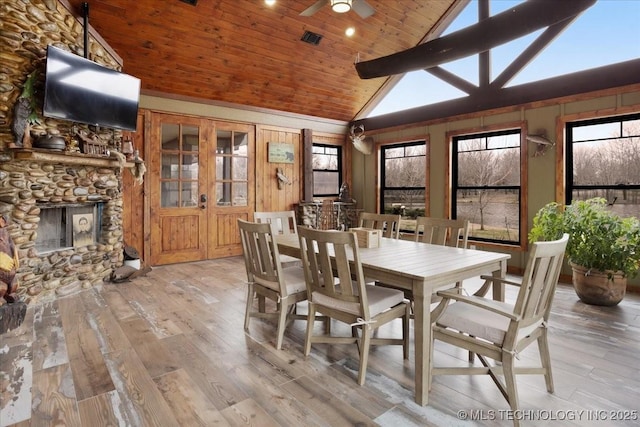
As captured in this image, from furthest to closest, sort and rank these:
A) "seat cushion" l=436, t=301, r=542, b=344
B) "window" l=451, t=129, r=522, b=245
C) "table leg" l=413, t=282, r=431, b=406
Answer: "window" l=451, t=129, r=522, b=245 < "table leg" l=413, t=282, r=431, b=406 < "seat cushion" l=436, t=301, r=542, b=344

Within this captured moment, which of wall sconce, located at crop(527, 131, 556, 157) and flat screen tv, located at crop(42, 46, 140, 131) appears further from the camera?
wall sconce, located at crop(527, 131, 556, 157)

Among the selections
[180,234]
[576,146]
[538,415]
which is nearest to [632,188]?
[576,146]

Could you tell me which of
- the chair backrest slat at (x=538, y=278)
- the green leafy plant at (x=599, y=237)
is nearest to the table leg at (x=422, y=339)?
the chair backrest slat at (x=538, y=278)

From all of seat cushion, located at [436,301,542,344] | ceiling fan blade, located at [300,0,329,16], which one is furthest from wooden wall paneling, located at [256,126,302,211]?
seat cushion, located at [436,301,542,344]

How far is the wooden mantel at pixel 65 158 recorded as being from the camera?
11.4 feet

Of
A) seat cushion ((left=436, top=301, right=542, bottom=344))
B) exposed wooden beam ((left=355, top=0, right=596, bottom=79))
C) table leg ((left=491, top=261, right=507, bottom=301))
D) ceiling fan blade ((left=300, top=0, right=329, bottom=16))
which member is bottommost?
seat cushion ((left=436, top=301, right=542, bottom=344))

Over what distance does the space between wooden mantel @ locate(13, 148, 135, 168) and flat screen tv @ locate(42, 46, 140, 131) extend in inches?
15.1

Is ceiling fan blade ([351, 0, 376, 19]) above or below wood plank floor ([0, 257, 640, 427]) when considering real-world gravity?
above

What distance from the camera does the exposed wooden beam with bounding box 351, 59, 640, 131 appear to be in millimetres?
4238

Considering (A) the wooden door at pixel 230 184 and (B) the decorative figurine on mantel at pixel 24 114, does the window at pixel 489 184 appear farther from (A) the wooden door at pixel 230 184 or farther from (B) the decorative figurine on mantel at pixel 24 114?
(B) the decorative figurine on mantel at pixel 24 114

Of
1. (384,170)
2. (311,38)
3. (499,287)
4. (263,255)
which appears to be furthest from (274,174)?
(499,287)

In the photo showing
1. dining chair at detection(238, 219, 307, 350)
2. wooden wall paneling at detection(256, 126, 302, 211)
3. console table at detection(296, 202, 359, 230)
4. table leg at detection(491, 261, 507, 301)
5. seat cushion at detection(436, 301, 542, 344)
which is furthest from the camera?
console table at detection(296, 202, 359, 230)

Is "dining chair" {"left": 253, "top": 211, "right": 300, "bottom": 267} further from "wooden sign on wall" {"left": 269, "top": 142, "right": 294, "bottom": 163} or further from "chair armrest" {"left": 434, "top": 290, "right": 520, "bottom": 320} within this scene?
"wooden sign on wall" {"left": 269, "top": 142, "right": 294, "bottom": 163}

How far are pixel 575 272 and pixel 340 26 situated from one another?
4654 mm
